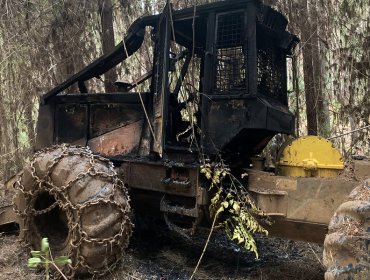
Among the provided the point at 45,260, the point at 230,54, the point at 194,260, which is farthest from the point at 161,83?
the point at 45,260

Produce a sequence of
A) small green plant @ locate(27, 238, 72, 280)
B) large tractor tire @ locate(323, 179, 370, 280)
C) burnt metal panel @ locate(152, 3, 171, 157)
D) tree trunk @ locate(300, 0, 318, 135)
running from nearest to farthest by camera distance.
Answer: small green plant @ locate(27, 238, 72, 280) < large tractor tire @ locate(323, 179, 370, 280) < burnt metal panel @ locate(152, 3, 171, 157) < tree trunk @ locate(300, 0, 318, 135)

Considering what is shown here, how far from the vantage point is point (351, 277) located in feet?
7.34

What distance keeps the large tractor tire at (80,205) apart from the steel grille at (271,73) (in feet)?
4.99

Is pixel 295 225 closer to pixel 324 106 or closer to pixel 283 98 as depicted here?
pixel 283 98

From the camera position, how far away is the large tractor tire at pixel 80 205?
3.48 meters

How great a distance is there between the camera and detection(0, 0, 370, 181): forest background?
20.2 feet

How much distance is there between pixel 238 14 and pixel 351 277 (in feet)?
7.48

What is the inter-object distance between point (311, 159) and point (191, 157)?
1003 mm

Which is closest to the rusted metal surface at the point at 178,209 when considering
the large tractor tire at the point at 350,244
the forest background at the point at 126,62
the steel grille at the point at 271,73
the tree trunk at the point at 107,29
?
the steel grille at the point at 271,73

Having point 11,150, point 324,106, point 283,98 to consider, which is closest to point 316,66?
point 324,106

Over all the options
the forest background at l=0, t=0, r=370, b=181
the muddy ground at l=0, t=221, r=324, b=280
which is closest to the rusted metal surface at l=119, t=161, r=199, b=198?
the muddy ground at l=0, t=221, r=324, b=280

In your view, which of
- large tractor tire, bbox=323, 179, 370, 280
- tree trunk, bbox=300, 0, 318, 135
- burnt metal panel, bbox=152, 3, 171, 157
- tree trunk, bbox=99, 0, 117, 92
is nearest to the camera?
large tractor tire, bbox=323, 179, 370, 280

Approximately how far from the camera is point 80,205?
138 inches

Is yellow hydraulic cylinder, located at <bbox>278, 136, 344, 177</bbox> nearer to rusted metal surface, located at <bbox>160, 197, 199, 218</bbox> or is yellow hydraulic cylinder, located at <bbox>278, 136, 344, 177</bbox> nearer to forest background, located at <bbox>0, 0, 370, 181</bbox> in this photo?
rusted metal surface, located at <bbox>160, 197, 199, 218</bbox>
